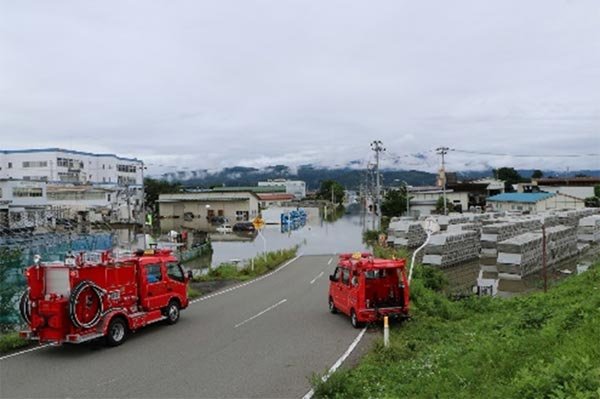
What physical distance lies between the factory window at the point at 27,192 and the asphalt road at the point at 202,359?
1927 inches

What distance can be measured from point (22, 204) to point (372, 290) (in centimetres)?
5399

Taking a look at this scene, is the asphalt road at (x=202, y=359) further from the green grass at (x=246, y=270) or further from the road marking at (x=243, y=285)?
the green grass at (x=246, y=270)

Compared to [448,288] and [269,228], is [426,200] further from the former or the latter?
[448,288]

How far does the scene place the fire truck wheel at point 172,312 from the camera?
16234 millimetres

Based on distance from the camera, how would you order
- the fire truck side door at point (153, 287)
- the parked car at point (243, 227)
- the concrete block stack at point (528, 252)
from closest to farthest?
the fire truck side door at point (153, 287) → the concrete block stack at point (528, 252) → the parked car at point (243, 227)

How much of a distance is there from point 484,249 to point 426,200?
198 feet

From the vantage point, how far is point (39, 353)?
13094 mm

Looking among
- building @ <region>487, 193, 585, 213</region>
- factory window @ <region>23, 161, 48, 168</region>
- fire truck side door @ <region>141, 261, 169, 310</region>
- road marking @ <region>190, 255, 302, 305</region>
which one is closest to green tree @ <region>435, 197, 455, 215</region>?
building @ <region>487, 193, 585, 213</region>

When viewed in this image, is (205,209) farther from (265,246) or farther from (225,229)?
(265,246)

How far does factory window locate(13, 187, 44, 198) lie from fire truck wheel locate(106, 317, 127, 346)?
52.3 metres

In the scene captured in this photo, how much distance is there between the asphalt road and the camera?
33.8ft

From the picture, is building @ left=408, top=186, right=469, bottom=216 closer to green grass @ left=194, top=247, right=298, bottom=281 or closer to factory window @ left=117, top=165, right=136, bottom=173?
green grass @ left=194, top=247, right=298, bottom=281

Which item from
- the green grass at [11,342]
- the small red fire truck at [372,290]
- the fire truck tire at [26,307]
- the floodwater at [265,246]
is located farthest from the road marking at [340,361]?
the floodwater at [265,246]

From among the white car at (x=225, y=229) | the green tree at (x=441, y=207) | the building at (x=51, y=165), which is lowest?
the white car at (x=225, y=229)
